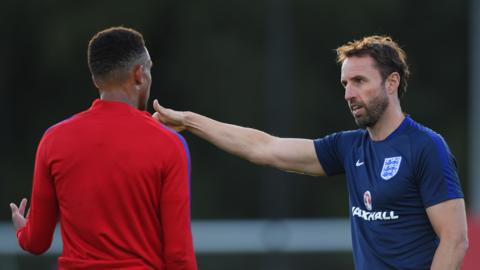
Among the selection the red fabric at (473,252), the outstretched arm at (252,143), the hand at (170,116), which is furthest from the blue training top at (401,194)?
the red fabric at (473,252)

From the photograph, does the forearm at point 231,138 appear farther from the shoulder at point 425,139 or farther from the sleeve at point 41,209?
the sleeve at point 41,209

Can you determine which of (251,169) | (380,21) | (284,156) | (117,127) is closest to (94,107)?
(117,127)

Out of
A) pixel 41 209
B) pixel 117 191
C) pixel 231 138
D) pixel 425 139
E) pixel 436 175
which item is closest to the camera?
pixel 117 191

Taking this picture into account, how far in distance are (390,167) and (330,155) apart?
541 mm

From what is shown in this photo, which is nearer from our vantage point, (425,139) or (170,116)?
(425,139)

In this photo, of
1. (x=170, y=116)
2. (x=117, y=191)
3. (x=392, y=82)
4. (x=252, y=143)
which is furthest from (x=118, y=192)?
(x=392, y=82)

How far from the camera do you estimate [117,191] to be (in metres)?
4.62

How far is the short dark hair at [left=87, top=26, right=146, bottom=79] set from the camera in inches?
188

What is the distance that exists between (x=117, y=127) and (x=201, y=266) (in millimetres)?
12474

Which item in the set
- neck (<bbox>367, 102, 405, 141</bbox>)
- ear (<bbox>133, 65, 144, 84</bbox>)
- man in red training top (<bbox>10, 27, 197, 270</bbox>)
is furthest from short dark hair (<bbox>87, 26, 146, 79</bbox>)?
neck (<bbox>367, 102, 405, 141</bbox>)

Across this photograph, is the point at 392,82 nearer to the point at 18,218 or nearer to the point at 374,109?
the point at 374,109

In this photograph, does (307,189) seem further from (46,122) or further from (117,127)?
(117,127)

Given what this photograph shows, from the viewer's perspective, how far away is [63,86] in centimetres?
2112

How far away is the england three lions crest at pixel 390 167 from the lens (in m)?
5.25
